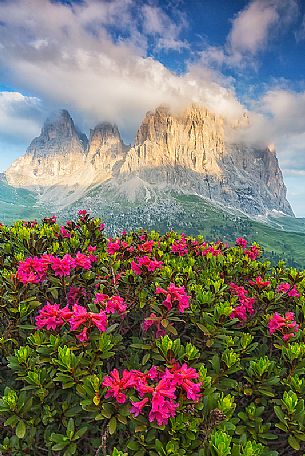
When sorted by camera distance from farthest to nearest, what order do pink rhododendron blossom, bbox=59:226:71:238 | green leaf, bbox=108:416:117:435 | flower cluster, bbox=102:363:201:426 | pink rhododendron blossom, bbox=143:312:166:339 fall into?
pink rhododendron blossom, bbox=59:226:71:238
pink rhododendron blossom, bbox=143:312:166:339
green leaf, bbox=108:416:117:435
flower cluster, bbox=102:363:201:426

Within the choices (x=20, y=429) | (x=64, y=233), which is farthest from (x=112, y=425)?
(x=64, y=233)

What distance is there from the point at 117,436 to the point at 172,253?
14.7ft

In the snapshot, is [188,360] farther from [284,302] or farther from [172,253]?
[172,253]

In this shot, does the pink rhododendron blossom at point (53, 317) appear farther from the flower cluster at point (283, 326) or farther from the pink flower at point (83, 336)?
the flower cluster at point (283, 326)

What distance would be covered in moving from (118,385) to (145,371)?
385 millimetres

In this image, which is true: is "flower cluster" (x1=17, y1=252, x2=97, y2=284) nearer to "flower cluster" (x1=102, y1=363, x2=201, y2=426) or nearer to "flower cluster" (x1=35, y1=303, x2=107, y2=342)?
"flower cluster" (x1=35, y1=303, x2=107, y2=342)

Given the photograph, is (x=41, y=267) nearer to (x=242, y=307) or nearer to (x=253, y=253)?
(x=242, y=307)

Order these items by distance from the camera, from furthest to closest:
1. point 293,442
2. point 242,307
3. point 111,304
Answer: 1. point 242,307
2. point 111,304
3. point 293,442

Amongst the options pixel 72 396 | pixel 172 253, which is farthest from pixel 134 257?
pixel 72 396

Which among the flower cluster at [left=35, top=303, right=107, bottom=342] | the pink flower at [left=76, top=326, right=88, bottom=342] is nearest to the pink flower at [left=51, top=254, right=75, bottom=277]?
the flower cluster at [left=35, top=303, right=107, bottom=342]

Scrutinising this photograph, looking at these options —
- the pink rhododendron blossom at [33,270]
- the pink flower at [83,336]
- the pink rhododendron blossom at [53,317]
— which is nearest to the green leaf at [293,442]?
the pink flower at [83,336]

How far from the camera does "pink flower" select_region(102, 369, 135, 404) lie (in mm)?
3125

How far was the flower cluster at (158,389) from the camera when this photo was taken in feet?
9.73

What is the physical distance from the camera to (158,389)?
2984 mm
